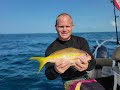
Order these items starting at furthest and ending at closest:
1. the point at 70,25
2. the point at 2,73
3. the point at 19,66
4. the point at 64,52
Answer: the point at 19,66 → the point at 2,73 → the point at 70,25 → the point at 64,52

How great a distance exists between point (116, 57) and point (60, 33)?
5.09ft

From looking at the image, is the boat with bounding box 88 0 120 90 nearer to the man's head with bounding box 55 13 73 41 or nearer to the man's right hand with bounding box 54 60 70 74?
the man's head with bounding box 55 13 73 41

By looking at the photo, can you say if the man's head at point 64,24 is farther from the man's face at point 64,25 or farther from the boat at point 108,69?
the boat at point 108,69

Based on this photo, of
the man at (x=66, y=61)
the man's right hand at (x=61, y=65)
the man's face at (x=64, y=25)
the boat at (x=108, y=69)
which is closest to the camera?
the man's right hand at (x=61, y=65)

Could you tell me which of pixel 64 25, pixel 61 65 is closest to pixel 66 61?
pixel 61 65

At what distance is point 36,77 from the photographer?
13.1 meters

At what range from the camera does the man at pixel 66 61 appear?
4.67m

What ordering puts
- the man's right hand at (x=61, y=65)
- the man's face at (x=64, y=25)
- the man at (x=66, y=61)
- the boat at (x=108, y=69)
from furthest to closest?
the boat at (x=108, y=69) → the man's face at (x=64, y=25) → the man at (x=66, y=61) → the man's right hand at (x=61, y=65)

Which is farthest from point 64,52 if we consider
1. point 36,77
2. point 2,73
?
point 2,73

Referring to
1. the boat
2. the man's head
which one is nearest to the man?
the man's head

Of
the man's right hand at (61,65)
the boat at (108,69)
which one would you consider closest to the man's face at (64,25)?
the man's right hand at (61,65)

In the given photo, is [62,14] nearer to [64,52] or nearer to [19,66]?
[64,52]

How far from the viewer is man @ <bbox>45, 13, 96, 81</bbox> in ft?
15.3

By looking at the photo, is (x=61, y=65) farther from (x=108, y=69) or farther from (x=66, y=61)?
(x=108, y=69)
